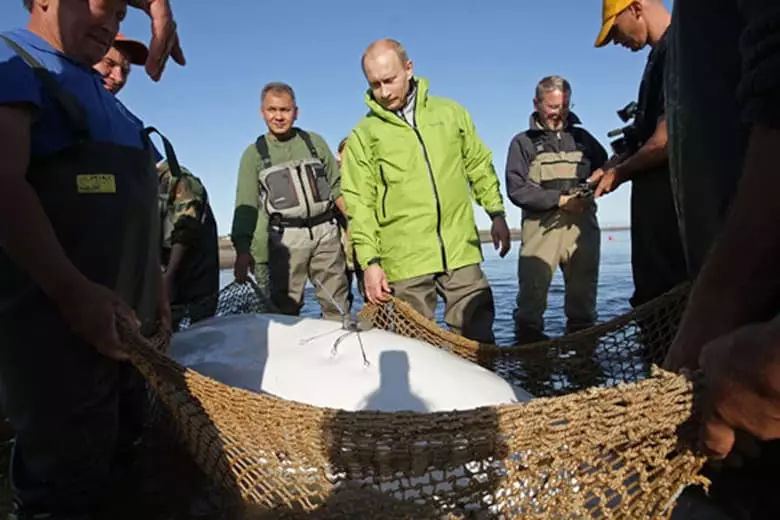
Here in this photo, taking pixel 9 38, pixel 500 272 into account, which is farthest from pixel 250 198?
pixel 500 272

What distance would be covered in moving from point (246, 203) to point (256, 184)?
22 cm

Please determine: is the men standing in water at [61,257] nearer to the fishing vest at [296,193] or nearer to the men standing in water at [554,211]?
the fishing vest at [296,193]

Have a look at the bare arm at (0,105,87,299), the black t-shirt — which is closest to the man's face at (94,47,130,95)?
the bare arm at (0,105,87,299)

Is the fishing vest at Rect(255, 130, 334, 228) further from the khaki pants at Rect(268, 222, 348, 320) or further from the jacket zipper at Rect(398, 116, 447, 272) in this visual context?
the jacket zipper at Rect(398, 116, 447, 272)

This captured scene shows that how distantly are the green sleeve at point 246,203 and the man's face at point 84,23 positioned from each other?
3839mm

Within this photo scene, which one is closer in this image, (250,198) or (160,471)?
(160,471)

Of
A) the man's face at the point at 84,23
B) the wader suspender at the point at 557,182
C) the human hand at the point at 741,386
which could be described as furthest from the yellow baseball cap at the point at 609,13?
the human hand at the point at 741,386

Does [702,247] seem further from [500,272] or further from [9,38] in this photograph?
[500,272]

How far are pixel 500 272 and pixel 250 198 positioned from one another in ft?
48.5

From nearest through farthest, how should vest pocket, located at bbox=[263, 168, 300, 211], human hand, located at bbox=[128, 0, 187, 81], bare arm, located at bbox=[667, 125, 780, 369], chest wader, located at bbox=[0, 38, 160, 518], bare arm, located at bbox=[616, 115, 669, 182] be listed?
bare arm, located at bbox=[667, 125, 780, 369]
chest wader, located at bbox=[0, 38, 160, 518]
human hand, located at bbox=[128, 0, 187, 81]
bare arm, located at bbox=[616, 115, 669, 182]
vest pocket, located at bbox=[263, 168, 300, 211]

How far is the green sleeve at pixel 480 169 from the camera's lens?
4793 mm

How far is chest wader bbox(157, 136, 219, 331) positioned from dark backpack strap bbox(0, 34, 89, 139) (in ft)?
8.32

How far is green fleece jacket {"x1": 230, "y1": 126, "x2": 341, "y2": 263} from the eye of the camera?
6281mm

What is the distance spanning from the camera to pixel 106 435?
222 cm
